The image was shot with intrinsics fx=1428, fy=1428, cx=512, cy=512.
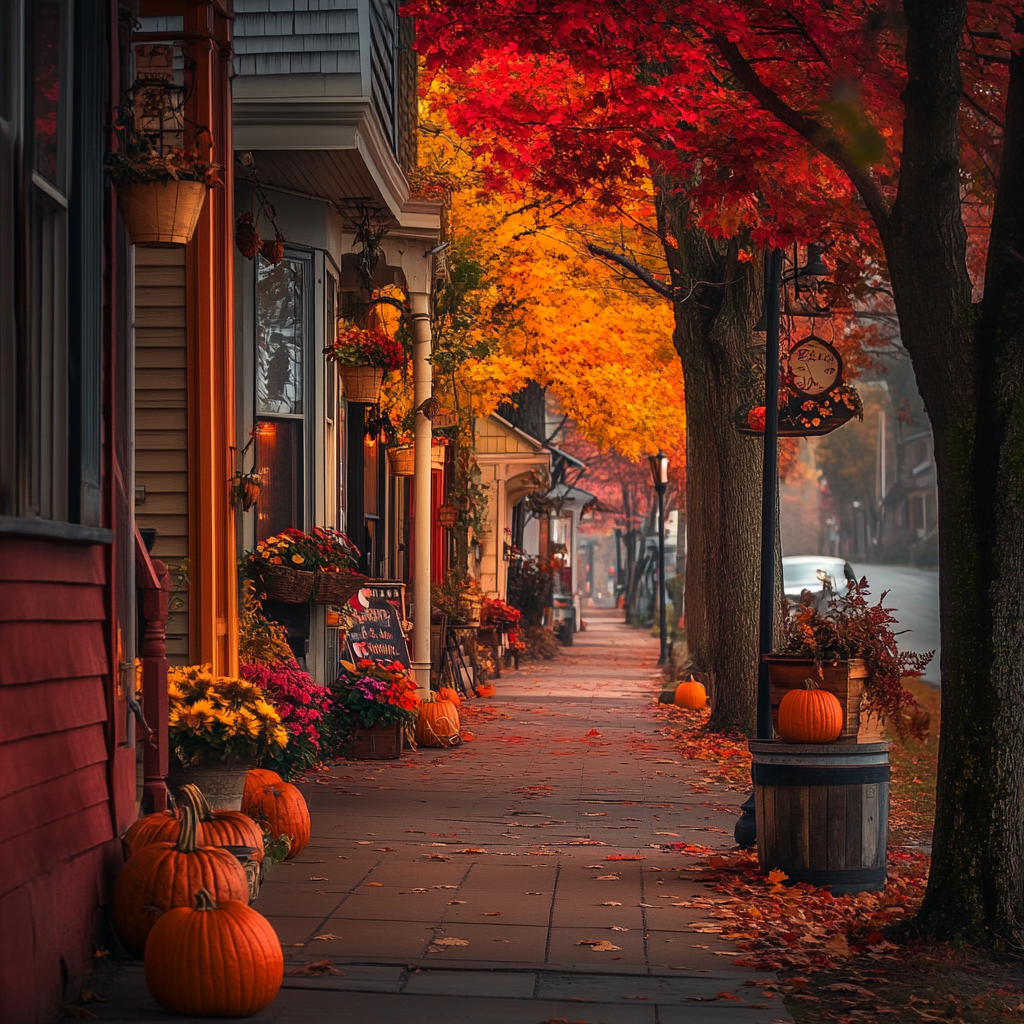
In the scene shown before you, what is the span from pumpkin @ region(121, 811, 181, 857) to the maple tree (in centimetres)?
343

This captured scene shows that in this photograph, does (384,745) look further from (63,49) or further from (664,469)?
(664,469)

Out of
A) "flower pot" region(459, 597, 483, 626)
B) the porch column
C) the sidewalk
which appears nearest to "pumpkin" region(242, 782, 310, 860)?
the sidewalk

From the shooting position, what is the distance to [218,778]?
7.91 metres

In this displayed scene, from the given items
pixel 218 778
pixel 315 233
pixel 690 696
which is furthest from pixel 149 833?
pixel 690 696

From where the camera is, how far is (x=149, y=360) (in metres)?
9.23

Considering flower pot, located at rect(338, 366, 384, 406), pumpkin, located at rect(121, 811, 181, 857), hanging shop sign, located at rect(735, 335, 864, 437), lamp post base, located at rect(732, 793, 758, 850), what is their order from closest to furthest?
pumpkin, located at rect(121, 811, 181, 857) < lamp post base, located at rect(732, 793, 758, 850) < hanging shop sign, located at rect(735, 335, 864, 437) < flower pot, located at rect(338, 366, 384, 406)

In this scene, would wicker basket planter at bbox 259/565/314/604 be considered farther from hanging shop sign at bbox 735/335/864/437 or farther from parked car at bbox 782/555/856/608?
parked car at bbox 782/555/856/608

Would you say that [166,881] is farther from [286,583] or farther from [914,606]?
[914,606]

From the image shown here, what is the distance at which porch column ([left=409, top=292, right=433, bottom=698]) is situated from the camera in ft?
45.8

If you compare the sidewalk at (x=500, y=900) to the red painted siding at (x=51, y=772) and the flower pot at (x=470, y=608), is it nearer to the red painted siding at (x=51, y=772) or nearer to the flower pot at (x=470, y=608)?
the red painted siding at (x=51, y=772)

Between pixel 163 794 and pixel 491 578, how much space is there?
20087mm

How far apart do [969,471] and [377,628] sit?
330 inches

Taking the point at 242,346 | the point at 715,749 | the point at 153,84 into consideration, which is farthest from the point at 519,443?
the point at 153,84

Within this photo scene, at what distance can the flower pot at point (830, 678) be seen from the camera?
1079 cm
